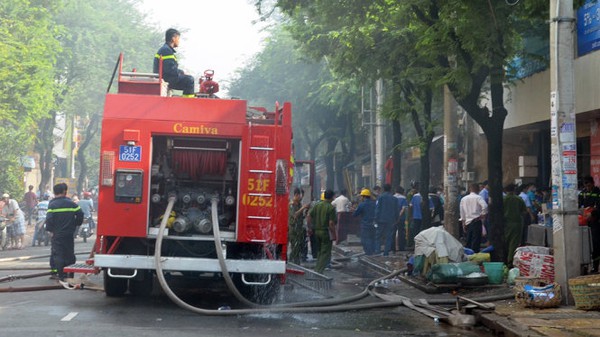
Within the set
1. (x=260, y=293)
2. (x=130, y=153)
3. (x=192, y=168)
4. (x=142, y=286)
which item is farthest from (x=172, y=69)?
(x=260, y=293)

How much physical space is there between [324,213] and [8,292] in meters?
5.77

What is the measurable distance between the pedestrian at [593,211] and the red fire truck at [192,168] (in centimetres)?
589

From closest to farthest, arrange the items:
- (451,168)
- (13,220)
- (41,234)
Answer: (451,168)
(13,220)
(41,234)

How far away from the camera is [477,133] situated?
29.5 metres

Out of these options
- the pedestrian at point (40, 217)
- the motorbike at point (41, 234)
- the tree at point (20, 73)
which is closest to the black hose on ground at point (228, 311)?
the pedestrian at point (40, 217)

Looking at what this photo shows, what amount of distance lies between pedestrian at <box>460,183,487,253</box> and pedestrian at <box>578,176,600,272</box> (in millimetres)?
3311

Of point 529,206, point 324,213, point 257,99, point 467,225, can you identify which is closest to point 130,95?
point 324,213

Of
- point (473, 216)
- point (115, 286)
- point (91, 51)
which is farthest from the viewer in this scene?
point (91, 51)

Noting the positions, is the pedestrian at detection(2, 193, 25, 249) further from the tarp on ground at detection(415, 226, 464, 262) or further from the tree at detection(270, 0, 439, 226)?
the tarp on ground at detection(415, 226, 464, 262)

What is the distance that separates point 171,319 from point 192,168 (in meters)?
2.23

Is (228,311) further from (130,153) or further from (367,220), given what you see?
(367,220)

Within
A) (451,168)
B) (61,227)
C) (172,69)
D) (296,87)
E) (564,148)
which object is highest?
(296,87)

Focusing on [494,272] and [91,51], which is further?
[91,51]

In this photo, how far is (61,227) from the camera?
48.5 ft
